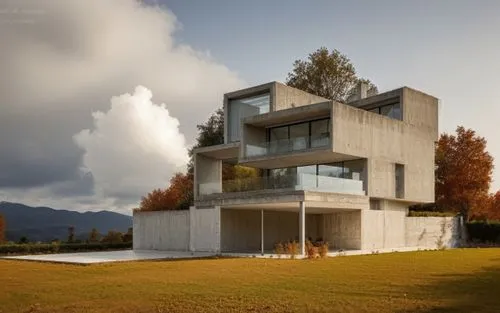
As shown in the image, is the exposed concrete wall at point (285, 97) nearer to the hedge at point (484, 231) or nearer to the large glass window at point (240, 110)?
the large glass window at point (240, 110)

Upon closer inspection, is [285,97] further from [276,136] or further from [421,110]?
[421,110]

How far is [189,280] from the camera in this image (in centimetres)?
1834

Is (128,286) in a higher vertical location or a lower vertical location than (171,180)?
lower

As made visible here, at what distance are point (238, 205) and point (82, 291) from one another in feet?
57.0

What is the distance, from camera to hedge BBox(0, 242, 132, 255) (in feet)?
127

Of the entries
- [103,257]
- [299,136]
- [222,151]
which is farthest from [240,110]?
[103,257]

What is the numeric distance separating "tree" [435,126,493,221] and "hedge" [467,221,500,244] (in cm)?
901

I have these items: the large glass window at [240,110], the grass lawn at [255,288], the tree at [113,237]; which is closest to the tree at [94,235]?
the tree at [113,237]

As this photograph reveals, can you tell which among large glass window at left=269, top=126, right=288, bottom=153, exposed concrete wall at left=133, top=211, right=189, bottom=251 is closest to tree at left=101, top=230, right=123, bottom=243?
exposed concrete wall at left=133, top=211, right=189, bottom=251

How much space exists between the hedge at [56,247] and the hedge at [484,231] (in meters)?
27.6

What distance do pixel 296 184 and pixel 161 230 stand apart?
40.2 feet

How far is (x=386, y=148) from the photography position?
3847 centimetres

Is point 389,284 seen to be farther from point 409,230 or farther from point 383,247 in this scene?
point 409,230

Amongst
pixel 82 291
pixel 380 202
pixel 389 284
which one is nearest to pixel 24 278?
pixel 82 291
